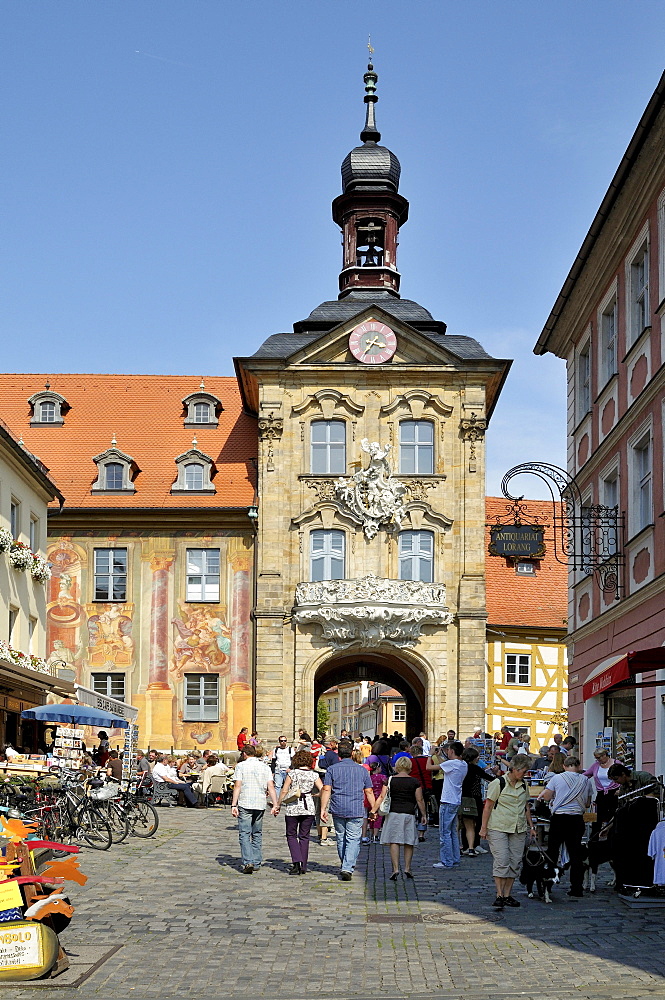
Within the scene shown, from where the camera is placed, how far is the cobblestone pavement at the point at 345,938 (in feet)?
32.8

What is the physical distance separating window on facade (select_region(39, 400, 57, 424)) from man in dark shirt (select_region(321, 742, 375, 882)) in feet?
101

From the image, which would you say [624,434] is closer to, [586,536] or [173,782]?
[586,536]

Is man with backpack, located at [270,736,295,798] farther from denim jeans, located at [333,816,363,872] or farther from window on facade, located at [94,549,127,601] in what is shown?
window on facade, located at [94,549,127,601]

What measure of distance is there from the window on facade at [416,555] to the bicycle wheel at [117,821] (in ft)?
64.9

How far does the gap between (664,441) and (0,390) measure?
3272cm

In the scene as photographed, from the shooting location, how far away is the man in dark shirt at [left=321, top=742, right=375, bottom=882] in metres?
17.1

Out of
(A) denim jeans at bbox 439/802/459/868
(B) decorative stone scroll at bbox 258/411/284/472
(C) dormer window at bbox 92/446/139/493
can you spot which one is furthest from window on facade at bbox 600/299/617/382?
(C) dormer window at bbox 92/446/139/493

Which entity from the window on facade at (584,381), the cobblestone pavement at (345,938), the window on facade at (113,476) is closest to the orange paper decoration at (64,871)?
the cobblestone pavement at (345,938)

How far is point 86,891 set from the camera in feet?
50.4

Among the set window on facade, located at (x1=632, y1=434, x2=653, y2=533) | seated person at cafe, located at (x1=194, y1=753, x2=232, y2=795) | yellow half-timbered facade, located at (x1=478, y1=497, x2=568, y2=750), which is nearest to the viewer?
window on facade, located at (x1=632, y1=434, x2=653, y2=533)

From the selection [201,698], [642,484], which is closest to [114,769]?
[642,484]

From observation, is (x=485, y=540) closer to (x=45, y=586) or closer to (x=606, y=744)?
(x=45, y=586)

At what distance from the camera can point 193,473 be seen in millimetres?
43188

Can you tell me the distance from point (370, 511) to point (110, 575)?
8087mm
